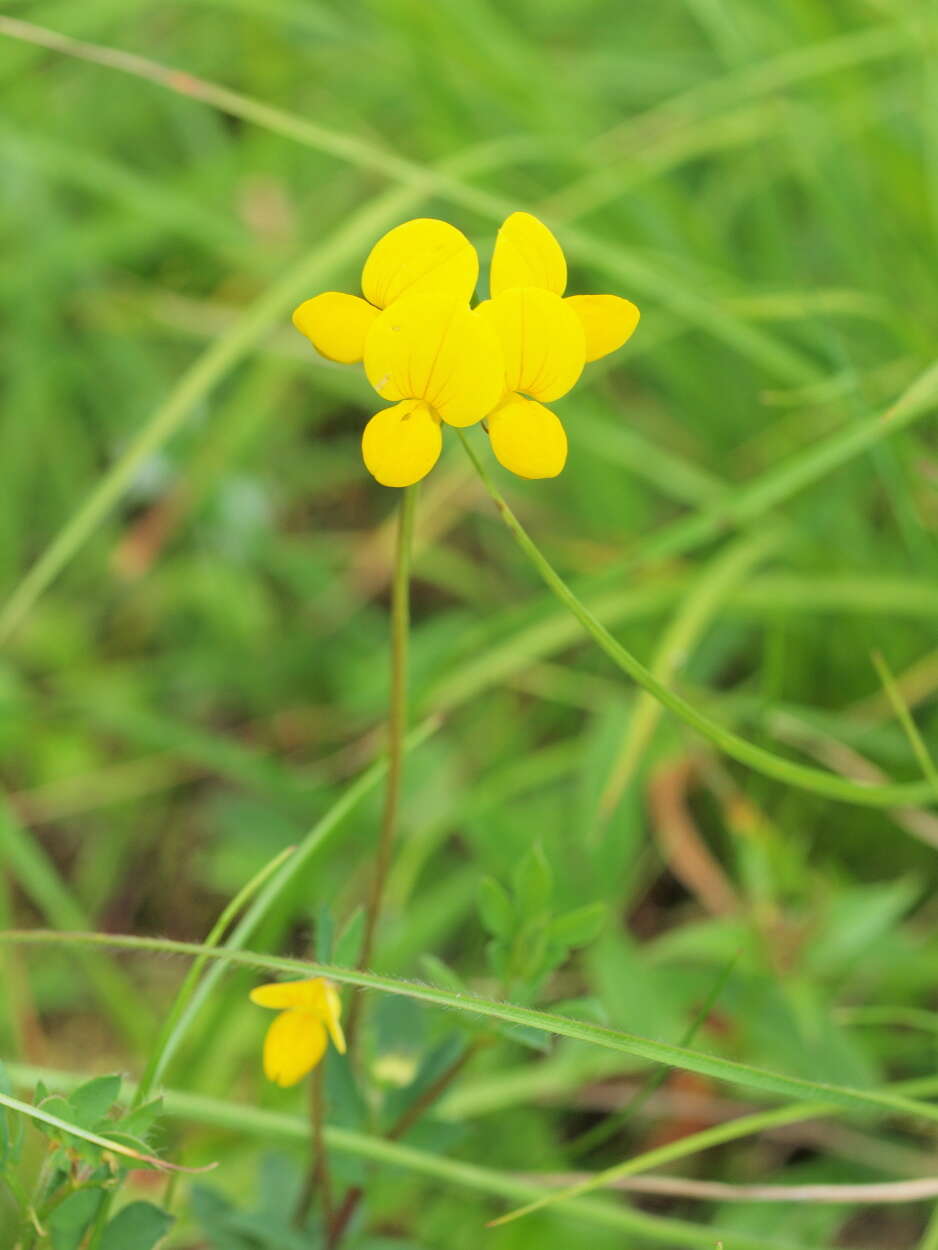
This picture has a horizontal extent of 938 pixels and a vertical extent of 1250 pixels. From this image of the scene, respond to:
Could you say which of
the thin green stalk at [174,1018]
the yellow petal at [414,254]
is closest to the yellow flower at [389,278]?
the yellow petal at [414,254]

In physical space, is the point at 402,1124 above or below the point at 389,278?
below

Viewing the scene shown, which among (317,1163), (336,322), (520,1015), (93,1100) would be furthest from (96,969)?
(336,322)

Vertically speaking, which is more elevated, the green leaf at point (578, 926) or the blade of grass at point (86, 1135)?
the green leaf at point (578, 926)

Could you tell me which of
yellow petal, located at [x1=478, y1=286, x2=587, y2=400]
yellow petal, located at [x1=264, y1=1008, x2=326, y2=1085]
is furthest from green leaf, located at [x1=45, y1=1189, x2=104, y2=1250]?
yellow petal, located at [x1=478, y1=286, x2=587, y2=400]

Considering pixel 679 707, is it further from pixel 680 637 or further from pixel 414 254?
pixel 680 637

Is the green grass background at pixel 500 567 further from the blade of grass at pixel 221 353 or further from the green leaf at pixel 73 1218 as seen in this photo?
the green leaf at pixel 73 1218

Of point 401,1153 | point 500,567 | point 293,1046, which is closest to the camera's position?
point 293,1046

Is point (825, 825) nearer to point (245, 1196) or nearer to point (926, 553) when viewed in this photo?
point (926, 553)

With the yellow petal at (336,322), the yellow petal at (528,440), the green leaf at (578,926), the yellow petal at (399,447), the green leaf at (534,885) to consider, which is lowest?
the green leaf at (578,926)
